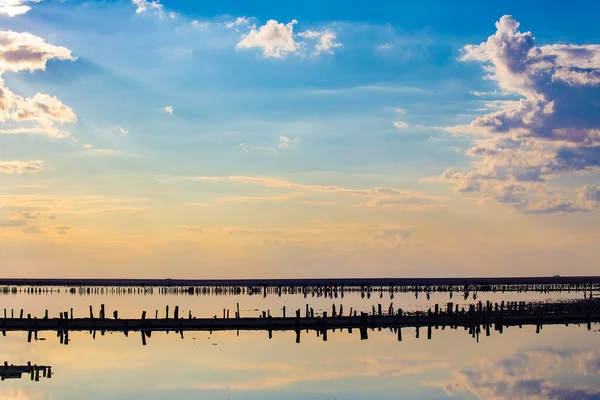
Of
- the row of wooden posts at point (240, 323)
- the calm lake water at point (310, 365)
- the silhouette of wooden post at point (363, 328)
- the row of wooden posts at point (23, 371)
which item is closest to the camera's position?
the calm lake water at point (310, 365)

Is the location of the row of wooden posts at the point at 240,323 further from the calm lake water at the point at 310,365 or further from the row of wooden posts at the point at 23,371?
the row of wooden posts at the point at 23,371

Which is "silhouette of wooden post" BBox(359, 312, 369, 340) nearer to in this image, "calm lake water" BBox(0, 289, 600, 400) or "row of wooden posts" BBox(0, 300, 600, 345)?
"row of wooden posts" BBox(0, 300, 600, 345)

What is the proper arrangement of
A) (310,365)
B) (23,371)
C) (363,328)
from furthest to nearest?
1. (363,328)
2. (310,365)
3. (23,371)

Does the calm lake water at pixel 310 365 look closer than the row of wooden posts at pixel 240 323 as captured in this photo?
Yes

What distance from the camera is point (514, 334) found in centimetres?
7281

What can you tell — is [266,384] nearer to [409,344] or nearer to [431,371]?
[431,371]

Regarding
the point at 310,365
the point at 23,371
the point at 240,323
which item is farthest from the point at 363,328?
the point at 23,371

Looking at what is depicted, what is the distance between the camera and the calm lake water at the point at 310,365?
154 feet

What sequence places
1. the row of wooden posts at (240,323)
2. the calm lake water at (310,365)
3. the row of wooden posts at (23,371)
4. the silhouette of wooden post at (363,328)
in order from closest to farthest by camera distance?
the calm lake water at (310,365) < the row of wooden posts at (23,371) < the row of wooden posts at (240,323) < the silhouette of wooden post at (363,328)

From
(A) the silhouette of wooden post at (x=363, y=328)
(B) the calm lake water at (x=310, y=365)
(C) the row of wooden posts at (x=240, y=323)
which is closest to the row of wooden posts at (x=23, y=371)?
(B) the calm lake water at (x=310, y=365)

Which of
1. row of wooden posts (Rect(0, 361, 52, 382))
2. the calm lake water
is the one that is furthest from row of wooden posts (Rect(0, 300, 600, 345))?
row of wooden posts (Rect(0, 361, 52, 382))

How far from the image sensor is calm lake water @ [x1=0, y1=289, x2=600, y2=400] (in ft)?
154

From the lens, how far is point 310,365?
182ft

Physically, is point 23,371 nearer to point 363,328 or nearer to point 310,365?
point 310,365
